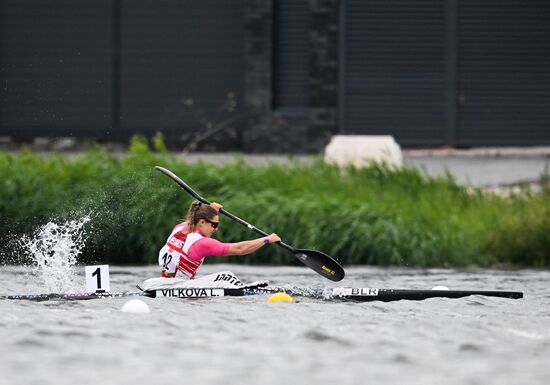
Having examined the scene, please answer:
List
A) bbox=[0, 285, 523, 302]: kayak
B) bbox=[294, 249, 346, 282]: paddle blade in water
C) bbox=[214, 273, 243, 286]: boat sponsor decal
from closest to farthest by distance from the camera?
1. bbox=[0, 285, 523, 302]: kayak
2. bbox=[214, 273, 243, 286]: boat sponsor decal
3. bbox=[294, 249, 346, 282]: paddle blade in water

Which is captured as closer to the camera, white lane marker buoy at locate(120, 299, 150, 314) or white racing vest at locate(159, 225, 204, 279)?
white lane marker buoy at locate(120, 299, 150, 314)

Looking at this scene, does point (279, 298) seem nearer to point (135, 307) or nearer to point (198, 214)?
point (198, 214)

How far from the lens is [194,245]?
1243cm

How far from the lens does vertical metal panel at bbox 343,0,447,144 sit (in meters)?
25.8

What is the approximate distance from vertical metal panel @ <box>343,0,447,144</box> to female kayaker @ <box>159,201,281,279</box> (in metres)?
13.4

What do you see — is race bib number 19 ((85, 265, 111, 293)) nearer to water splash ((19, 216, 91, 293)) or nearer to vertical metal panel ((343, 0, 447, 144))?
water splash ((19, 216, 91, 293))

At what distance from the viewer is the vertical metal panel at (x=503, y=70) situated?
1017 inches

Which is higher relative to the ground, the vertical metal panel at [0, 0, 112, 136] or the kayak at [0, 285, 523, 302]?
the vertical metal panel at [0, 0, 112, 136]

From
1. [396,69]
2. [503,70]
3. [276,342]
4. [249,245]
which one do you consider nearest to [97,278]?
[249,245]

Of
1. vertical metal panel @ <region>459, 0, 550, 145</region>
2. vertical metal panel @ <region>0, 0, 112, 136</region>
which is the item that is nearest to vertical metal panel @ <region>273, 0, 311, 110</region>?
vertical metal panel @ <region>459, 0, 550, 145</region>

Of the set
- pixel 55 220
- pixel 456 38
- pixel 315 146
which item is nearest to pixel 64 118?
pixel 315 146

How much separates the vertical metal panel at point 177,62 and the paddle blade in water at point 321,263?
43.4 feet

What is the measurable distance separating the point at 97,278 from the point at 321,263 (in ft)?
7.29

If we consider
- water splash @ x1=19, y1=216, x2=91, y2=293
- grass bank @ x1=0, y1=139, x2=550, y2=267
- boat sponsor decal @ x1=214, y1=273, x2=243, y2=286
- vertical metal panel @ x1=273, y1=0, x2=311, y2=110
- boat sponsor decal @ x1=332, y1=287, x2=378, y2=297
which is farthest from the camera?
vertical metal panel @ x1=273, y1=0, x2=311, y2=110
